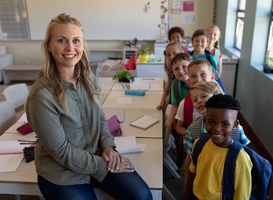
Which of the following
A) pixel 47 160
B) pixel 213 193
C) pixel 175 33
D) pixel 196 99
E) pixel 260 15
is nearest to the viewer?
pixel 213 193

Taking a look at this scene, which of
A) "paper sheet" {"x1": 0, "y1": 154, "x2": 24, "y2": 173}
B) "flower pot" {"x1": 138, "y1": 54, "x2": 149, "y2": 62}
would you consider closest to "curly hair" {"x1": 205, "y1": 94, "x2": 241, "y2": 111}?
"paper sheet" {"x1": 0, "y1": 154, "x2": 24, "y2": 173}

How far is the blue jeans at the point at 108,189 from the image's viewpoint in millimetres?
1265

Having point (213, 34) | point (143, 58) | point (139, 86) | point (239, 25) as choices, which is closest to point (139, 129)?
point (139, 86)

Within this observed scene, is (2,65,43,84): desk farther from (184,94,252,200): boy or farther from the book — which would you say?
(184,94,252,200): boy

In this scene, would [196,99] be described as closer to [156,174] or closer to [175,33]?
[156,174]

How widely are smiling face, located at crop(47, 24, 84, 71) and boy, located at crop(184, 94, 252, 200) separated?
2.43 ft

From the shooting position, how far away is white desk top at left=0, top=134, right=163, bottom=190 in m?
1.37

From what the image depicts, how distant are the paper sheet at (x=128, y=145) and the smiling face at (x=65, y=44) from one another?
64cm

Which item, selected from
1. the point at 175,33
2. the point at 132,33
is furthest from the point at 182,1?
the point at 175,33

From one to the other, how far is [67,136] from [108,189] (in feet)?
1.20

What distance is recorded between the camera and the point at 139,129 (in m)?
1.95

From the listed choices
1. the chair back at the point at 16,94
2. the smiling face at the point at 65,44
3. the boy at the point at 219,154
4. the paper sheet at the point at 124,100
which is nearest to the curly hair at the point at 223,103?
the boy at the point at 219,154

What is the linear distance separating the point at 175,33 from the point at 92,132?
246cm

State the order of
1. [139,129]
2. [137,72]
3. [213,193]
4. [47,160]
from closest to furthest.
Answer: [213,193] < [47,160] < [139,129] < [137,72]
